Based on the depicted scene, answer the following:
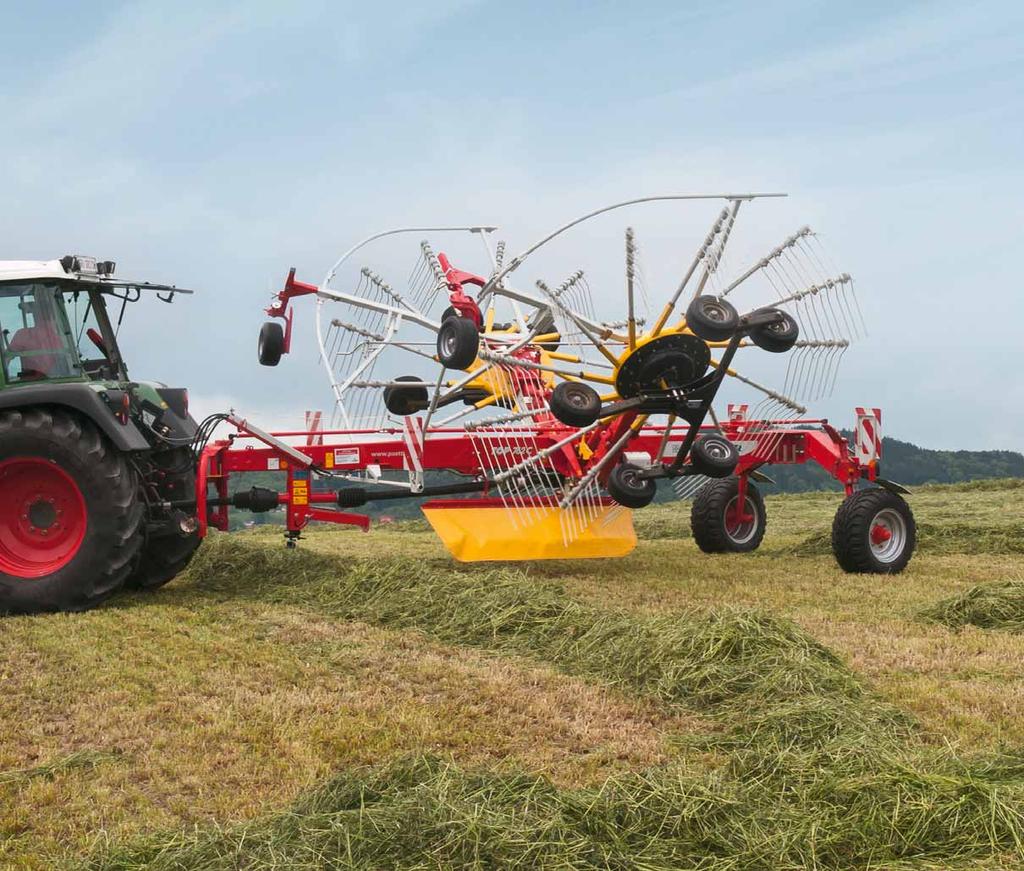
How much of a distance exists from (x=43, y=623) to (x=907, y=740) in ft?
16.8

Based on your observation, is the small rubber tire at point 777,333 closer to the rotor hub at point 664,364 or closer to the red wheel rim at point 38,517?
the rotor hub at point 664,364

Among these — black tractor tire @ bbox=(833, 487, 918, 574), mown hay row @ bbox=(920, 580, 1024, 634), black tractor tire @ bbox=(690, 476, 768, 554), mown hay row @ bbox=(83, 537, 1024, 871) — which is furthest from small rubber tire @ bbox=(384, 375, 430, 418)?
mown hay row @ bbox=(83, 537, 1024, 871)

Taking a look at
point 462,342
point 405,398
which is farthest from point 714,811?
point 405,398

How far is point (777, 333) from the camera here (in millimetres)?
8547

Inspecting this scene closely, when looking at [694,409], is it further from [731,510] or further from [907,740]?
[907,740]

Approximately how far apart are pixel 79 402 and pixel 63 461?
401 mm

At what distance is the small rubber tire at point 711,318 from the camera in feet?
25.9

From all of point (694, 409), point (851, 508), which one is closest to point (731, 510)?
point (851, 508)

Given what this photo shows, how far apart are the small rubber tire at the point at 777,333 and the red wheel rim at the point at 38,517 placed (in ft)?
15.9

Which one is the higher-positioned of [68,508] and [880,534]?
[68,508]

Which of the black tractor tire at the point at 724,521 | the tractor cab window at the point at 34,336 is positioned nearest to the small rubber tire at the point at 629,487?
the black tractor tire at the point at 724,521

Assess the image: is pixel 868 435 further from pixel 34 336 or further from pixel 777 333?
pixel 34 336

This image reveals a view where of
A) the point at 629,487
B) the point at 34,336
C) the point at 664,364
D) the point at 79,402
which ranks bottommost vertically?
the point at 629,487

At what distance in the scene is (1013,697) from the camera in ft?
17.6
